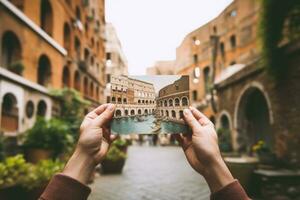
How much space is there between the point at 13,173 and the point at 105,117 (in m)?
2.88

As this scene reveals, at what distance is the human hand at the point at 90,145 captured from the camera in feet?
4.23

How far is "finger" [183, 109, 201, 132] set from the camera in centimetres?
145

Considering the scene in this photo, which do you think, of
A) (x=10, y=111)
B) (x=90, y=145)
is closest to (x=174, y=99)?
(x=90, y=145)

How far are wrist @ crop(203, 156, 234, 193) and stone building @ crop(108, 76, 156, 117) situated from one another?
612 mm

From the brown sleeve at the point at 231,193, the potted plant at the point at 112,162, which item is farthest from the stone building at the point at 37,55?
the brown sleeve at the point at 231,193

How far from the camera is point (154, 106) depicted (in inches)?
72.3

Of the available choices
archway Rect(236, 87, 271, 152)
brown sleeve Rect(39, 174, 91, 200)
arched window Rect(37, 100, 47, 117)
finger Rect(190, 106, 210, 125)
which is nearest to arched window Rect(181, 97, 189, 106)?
finger Rect(190, 106, 210, 125)

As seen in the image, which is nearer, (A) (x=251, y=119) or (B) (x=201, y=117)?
(B) (x=201, y=117)

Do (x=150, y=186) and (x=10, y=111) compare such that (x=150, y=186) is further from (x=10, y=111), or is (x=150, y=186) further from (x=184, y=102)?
(x=10, y=111)

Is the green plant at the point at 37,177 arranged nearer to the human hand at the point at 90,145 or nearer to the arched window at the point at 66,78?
the human hand at the point at 90,145

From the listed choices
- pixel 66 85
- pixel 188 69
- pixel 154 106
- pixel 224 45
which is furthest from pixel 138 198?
pixel 188 69

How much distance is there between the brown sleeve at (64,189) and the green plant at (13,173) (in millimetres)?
2550

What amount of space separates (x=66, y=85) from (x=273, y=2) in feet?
41.5

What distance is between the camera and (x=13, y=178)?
367 centimetres
